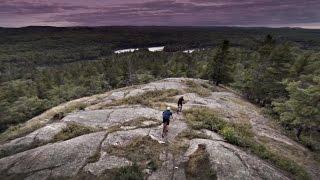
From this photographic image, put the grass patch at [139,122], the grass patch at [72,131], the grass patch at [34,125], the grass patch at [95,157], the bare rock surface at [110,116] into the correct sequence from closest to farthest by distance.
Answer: the grass patch at [95,157], the grass patch at [72,131], the grass patch at [139,122], the bare rock surface at [110,116], the grass patch at [34,125]

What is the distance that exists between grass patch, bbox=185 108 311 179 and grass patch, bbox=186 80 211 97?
10.4 meters

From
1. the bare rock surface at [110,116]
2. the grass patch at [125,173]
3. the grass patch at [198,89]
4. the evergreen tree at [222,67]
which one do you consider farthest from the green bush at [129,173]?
the evergreen tree at [222,67]

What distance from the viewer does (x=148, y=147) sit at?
3017 cm

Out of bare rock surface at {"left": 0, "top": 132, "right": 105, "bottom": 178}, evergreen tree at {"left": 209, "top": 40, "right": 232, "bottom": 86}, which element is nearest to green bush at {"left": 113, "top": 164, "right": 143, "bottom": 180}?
bare rock surface at {"left": 0, "top": 132, "right": 105, "bottom": 178}

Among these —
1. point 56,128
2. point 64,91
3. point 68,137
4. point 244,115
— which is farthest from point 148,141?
point 64,91

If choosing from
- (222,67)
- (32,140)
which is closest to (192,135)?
(32,140)

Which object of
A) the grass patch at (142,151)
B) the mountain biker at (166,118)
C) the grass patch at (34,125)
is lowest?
the grass patch at (34,125)

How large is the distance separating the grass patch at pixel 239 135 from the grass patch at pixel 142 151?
6.12 m

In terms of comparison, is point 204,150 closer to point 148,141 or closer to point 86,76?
point 148,141

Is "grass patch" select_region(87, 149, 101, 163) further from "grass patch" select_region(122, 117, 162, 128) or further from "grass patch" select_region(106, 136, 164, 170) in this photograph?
"grass patch" select_region(122, 117, 162, 128)

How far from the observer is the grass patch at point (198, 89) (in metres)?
51.4

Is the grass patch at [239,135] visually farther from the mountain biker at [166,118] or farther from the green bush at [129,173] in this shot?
the green bush at [129,173]

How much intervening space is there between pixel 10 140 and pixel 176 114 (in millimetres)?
16736

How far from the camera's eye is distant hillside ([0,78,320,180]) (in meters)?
27.8
